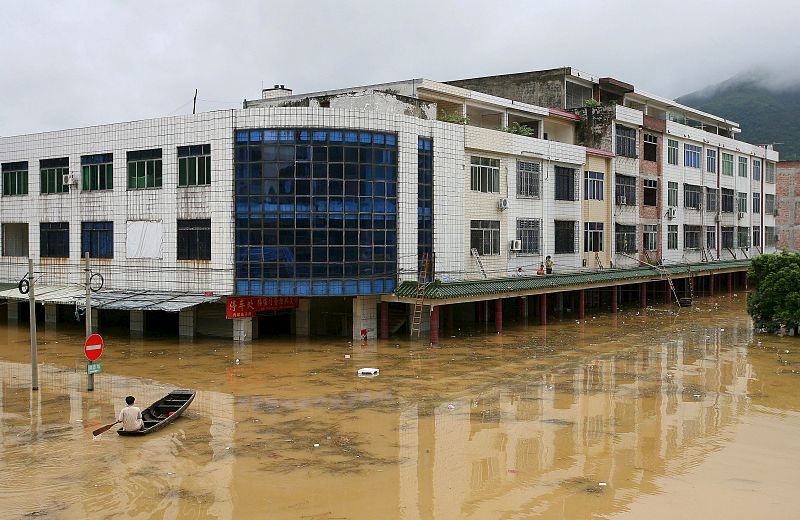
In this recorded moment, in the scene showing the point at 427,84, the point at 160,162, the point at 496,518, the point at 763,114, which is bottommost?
the point at 496,518

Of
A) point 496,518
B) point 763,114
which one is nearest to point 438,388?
point 496,518

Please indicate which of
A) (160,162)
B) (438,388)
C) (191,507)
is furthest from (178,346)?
(191,507)

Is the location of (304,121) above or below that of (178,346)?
above

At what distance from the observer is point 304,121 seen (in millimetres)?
28953

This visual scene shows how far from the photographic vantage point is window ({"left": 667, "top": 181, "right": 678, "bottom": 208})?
164 feet

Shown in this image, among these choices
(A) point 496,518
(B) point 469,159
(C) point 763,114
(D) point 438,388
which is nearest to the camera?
(A) point 496,518

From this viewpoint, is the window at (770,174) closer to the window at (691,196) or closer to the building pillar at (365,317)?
the window at (691,196)

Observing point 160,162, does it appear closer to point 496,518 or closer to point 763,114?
point 496,518

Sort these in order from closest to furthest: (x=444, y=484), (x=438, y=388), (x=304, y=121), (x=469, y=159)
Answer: (x=444, y=484) < (x=438, y=388) < (x=304, y=121) < (x=469, y=159)

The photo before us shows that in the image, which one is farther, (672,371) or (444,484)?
(672,371)

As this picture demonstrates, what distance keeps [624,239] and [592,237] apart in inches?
152

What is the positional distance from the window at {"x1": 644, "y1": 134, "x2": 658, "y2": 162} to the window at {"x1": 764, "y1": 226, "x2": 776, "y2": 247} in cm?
2400

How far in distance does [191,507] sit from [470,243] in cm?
2284

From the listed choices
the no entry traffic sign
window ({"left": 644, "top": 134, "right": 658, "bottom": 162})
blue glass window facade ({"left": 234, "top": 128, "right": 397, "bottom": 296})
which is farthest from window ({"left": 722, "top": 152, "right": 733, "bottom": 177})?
the no entry traffic sign
